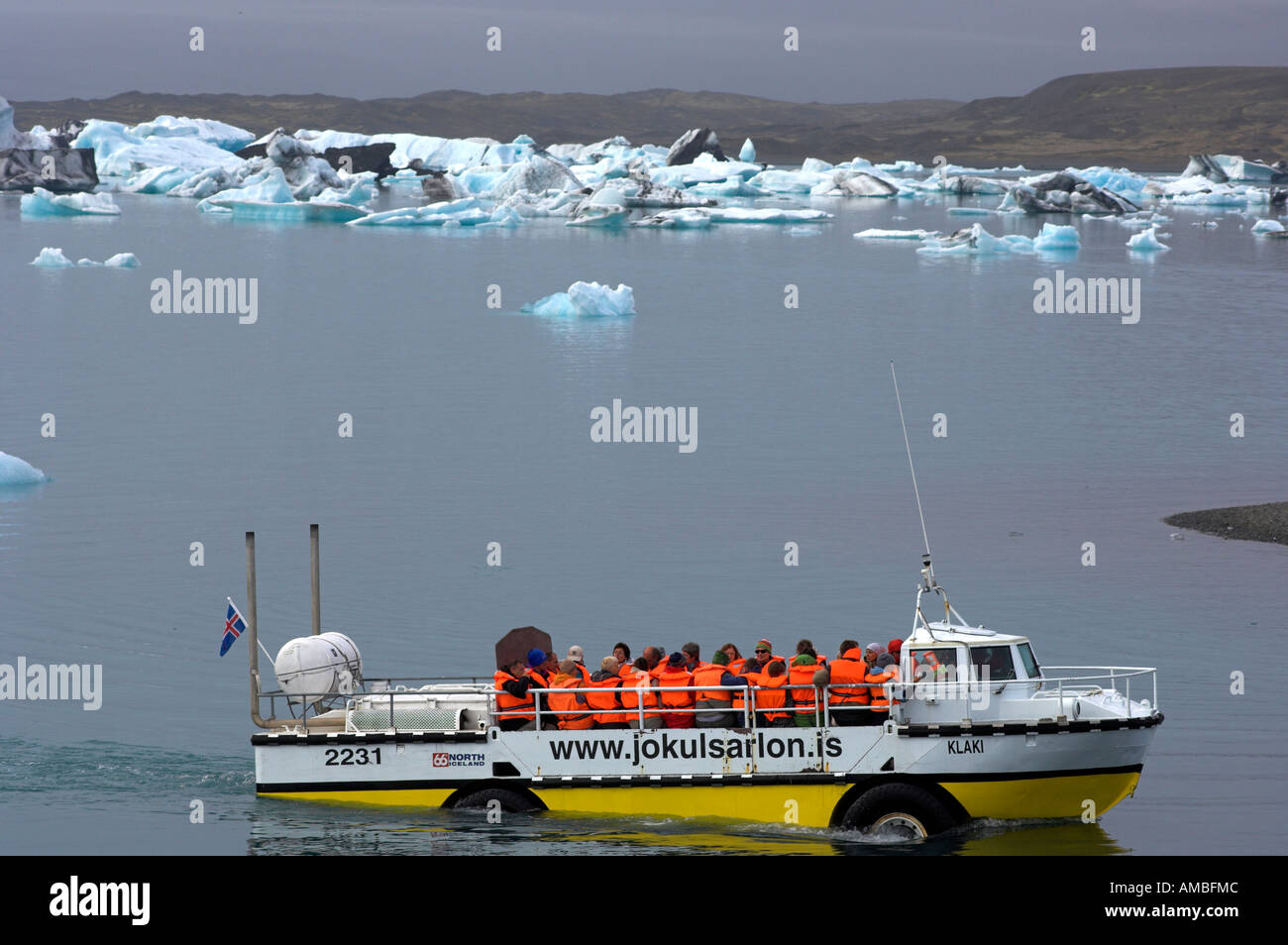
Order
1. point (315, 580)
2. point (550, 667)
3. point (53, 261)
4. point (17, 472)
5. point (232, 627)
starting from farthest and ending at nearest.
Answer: point (53, 261), point (17, 472), point (315, 580), point (232, 627), point (550, 667)

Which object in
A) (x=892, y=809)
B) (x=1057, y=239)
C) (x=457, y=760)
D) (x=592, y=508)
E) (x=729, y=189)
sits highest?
(x=729, y=189)

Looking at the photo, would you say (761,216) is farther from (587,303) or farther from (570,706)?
(570,706)

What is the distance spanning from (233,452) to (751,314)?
26.0m

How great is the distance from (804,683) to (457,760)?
128 inches

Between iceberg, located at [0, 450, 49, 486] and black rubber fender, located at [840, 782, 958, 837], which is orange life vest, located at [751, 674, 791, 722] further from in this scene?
iceberg, located at [0, 450, 49, 486]

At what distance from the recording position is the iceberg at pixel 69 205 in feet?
282

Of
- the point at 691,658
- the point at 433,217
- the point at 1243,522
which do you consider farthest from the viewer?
the point at 433,217

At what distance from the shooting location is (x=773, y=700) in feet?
48.5

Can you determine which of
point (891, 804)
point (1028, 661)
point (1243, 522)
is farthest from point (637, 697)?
point (1243, 522)

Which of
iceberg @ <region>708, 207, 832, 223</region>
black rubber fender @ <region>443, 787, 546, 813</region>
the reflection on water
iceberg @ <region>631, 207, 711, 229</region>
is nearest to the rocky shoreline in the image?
the reflection on water

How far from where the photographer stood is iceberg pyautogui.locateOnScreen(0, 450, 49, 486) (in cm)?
2981

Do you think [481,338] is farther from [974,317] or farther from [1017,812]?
[1017,812]

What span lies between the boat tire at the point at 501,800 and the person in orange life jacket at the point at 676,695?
4.85 feet

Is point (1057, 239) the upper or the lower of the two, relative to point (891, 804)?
upper
